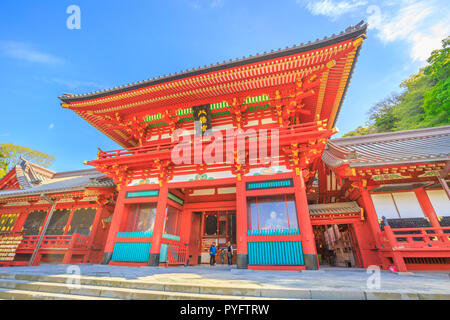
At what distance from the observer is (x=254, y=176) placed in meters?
8.44

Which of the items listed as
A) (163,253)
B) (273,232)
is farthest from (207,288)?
(163,253)

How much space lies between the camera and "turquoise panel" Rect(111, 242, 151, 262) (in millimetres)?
8586

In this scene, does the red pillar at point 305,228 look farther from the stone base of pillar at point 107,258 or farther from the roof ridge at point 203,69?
the stone base of pillar at point 107,258

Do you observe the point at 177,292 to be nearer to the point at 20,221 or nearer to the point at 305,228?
the point at 305,228

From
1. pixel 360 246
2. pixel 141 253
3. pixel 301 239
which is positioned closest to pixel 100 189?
pixel 141 253

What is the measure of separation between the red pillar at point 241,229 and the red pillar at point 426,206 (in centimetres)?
772

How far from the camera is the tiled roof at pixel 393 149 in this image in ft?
26.5

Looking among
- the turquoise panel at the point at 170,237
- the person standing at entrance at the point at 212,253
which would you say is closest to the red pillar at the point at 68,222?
the turquoise panel at the point at 170,237

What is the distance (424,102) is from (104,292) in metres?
28.1

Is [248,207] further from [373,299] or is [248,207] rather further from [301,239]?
[373,299]

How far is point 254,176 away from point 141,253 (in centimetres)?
601

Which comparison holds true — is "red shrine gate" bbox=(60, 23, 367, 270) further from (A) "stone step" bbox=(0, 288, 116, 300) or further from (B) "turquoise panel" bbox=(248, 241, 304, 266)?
(A) "stone step" bbox=(0, 288, 116, 300)

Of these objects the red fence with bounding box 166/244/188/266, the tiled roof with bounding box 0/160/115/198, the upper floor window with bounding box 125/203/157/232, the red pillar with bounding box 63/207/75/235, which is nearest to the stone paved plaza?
the red fence with bounding box 166/244/188/266

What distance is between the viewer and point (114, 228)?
9.37 m
